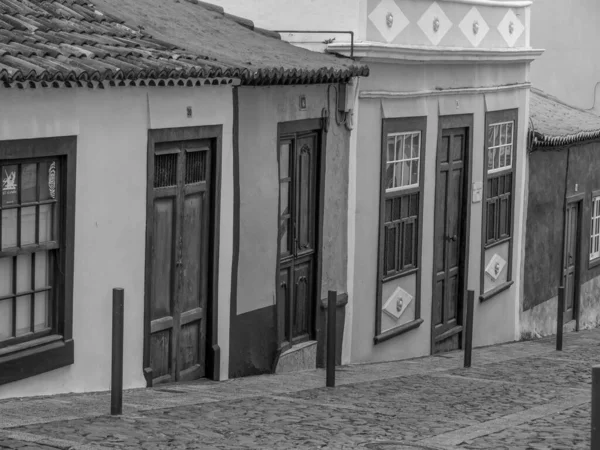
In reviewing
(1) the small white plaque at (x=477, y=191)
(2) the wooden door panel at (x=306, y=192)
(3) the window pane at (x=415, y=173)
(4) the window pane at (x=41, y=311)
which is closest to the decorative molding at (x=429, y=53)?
(2) the wooden door panel at (x=306, y=192)

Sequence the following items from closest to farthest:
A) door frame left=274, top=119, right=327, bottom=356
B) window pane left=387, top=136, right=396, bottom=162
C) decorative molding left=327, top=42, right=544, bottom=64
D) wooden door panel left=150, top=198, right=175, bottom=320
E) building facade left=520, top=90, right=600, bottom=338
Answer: wooden door panel left=150, top=198, right=175, bottom=320 < door frame left=274, top=119, right=327, bottom=356 < decorative molding left=327, top=42, right=544, bottom=64 < window pane left=387, top=136, right=396, bottom=162 < building facade left=520, top=90, right=600, bottom=338

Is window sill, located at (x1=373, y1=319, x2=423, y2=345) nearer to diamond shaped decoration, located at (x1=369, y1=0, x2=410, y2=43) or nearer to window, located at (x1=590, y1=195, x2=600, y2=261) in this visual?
diamond shaped decoration, located at (x1=369, y1=0, x2=410, y2=43)

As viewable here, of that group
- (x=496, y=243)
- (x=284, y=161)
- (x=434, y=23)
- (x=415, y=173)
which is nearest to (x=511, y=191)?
(x=496, y=243)

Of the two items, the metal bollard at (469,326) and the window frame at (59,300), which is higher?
the window frame at (59,300)

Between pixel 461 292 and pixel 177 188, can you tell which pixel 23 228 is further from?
pixel 461 292

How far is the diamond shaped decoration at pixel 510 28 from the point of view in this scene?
17.1m

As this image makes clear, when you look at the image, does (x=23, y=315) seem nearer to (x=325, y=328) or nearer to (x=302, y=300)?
(x=302, y=300)

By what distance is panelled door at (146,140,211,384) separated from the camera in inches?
412

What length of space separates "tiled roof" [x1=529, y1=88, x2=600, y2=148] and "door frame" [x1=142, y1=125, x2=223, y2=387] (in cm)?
828

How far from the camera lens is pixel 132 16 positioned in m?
11.2

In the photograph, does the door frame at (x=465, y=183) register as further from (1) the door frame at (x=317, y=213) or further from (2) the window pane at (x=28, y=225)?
(2) the window pane at (x=28, y=225)

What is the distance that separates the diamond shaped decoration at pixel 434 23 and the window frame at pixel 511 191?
1.87 m

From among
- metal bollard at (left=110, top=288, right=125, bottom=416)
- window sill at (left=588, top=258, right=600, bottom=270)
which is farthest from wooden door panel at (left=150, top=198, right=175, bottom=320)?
window sill at (left=588, top=258, right=600, bottom=270)

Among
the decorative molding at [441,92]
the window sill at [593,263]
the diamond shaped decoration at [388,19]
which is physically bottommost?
the window sill at [593,263]
